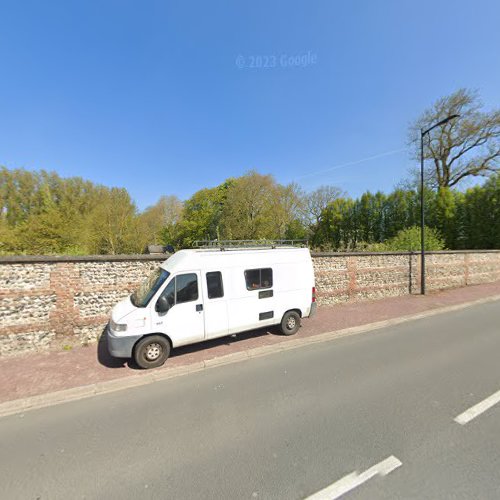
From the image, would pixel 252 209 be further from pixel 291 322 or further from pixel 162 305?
pixel 162 305

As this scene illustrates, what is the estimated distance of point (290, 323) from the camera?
6.52m

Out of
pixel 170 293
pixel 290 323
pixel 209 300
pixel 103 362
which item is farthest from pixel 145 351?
pixel 290 323

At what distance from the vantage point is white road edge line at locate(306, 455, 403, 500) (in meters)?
2.24

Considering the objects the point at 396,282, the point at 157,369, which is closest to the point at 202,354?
the point at 157,369

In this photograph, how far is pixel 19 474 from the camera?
2578 millimetres

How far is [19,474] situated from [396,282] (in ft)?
40.9

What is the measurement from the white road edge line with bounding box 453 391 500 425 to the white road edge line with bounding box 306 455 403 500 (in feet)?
4.35

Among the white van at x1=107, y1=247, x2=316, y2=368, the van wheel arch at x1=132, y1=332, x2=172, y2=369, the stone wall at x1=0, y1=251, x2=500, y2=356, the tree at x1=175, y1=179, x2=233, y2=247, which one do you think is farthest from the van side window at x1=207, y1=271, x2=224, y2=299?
the tree at x1=175, y1=179, x2=233, y2=247

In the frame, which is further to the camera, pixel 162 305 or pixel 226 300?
pixel 226 300

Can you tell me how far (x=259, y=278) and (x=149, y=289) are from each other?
251 centimetres

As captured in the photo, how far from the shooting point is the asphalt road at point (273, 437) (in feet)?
7.75

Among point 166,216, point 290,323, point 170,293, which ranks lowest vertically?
point 290,323

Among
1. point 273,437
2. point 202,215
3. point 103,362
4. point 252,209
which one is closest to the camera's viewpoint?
point 273,437

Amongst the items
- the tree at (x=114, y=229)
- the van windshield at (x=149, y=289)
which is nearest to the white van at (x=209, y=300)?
the van windshield at (x=149, y=289)
